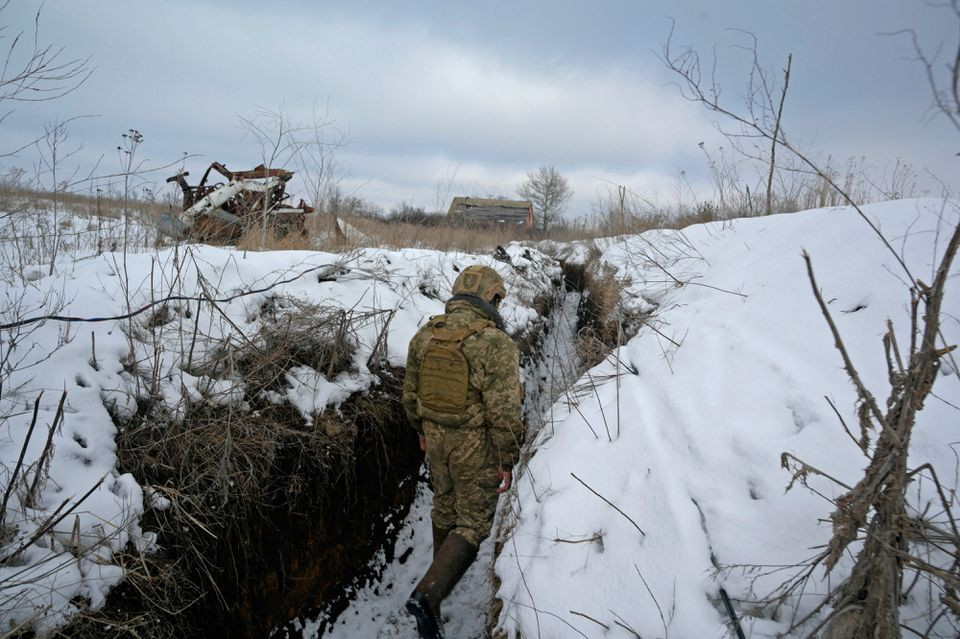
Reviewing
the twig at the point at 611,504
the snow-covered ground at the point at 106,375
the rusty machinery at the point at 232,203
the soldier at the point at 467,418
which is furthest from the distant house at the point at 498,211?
the twig at the point at 611,504

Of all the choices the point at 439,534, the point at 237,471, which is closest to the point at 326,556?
the point at 439,534

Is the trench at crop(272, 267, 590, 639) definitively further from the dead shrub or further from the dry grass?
the dead shrub

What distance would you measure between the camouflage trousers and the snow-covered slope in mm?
209

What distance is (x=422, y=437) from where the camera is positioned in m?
Answer: 3.11

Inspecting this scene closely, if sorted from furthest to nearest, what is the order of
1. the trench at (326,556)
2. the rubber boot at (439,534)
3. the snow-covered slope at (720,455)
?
the rubber boot at (439,534), the trench at (326,556), the snow-covered slope at (720,455)

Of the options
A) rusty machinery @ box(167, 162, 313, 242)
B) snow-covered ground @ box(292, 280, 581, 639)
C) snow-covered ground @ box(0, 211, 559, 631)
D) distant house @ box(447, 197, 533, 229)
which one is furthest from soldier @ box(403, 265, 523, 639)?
distant house @ box(447, 197, 533, 229)

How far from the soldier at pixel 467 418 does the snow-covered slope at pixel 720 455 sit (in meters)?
0.27

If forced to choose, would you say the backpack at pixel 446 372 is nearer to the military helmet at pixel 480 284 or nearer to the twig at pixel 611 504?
the military helmet at pixel 480 284

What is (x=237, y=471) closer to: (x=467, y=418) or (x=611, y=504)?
(x=467, y=418)

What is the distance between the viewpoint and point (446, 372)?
2.77 meters

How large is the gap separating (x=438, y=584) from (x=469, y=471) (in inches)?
25.6

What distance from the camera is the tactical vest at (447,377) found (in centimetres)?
276

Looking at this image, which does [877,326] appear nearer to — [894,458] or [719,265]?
[894,458]

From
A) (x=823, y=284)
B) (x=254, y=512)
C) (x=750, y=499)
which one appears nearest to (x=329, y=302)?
(x=254, y=512)
